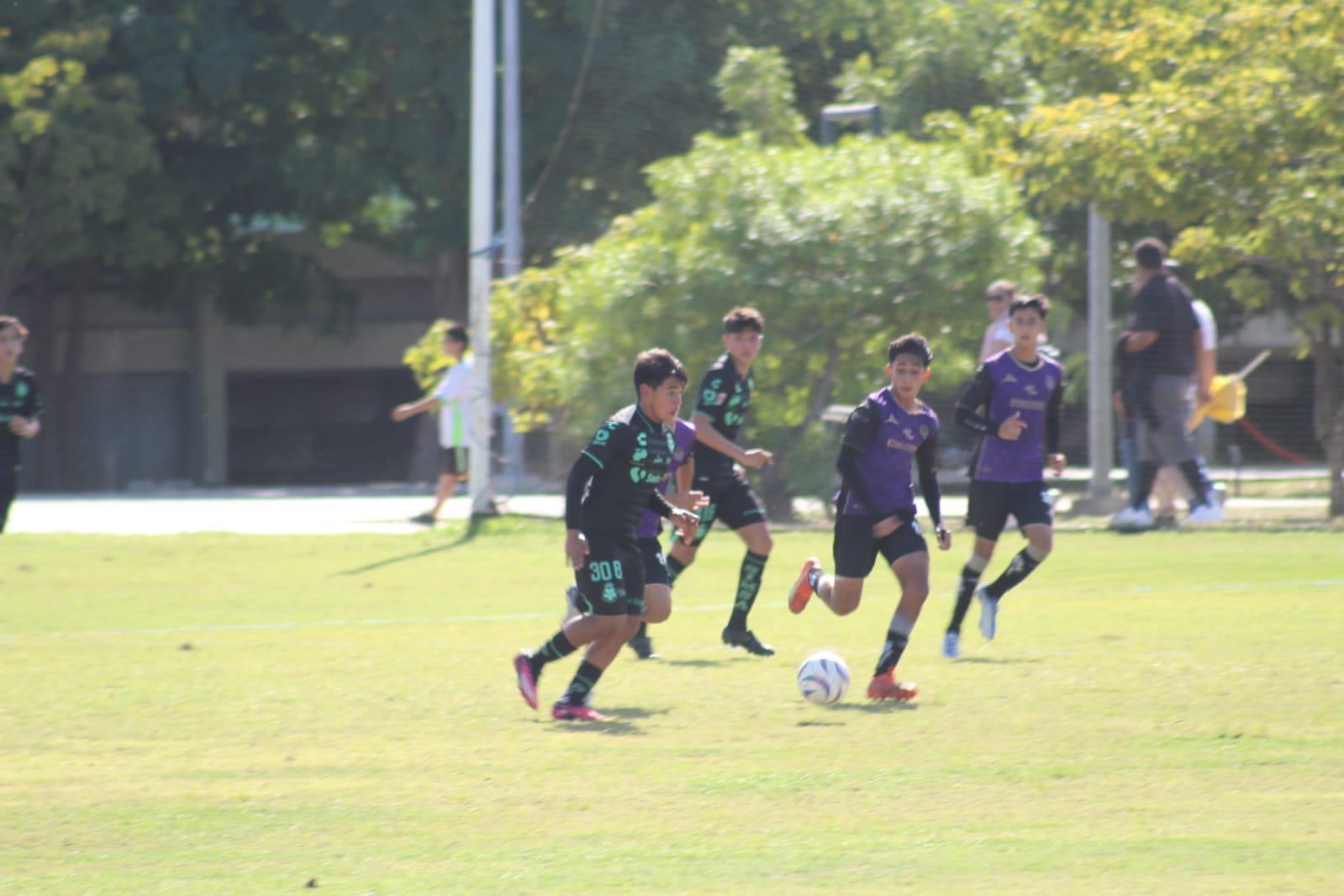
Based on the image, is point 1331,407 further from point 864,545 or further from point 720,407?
point 864,545

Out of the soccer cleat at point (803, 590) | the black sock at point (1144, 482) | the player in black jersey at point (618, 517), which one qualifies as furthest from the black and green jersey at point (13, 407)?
the black sock at point (1144, 482)

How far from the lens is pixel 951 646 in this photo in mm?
9531

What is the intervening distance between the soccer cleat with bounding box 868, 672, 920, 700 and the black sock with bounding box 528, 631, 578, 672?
4.17 ft

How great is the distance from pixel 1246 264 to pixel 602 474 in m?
11.4

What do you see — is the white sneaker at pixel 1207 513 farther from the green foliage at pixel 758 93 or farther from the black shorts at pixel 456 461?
the green foliage at pixel 758 93

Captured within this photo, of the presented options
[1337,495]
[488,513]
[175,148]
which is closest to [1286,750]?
[1337,495]

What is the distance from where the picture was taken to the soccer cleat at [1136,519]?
16.1 m

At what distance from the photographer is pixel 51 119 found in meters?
27.2

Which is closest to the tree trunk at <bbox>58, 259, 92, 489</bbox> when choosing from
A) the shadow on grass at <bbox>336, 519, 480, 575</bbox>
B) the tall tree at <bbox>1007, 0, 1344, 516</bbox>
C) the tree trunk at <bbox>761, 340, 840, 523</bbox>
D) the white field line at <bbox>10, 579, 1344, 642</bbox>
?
the shadow on grass at <bbox>336, 519, 480, 575</bbox>

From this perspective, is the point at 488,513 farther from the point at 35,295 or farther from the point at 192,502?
the point at 35,295

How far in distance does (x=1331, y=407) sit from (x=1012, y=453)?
8.61 metres

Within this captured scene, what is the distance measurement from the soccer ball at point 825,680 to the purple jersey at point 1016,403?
231 cm

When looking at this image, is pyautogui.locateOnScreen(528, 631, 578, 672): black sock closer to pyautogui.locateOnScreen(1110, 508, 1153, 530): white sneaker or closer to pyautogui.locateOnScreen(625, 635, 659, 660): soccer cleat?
pyautogui.locateOnScreen(625, 635, 659, 660): soccer cleat

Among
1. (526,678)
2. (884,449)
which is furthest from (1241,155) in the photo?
(526,678)
